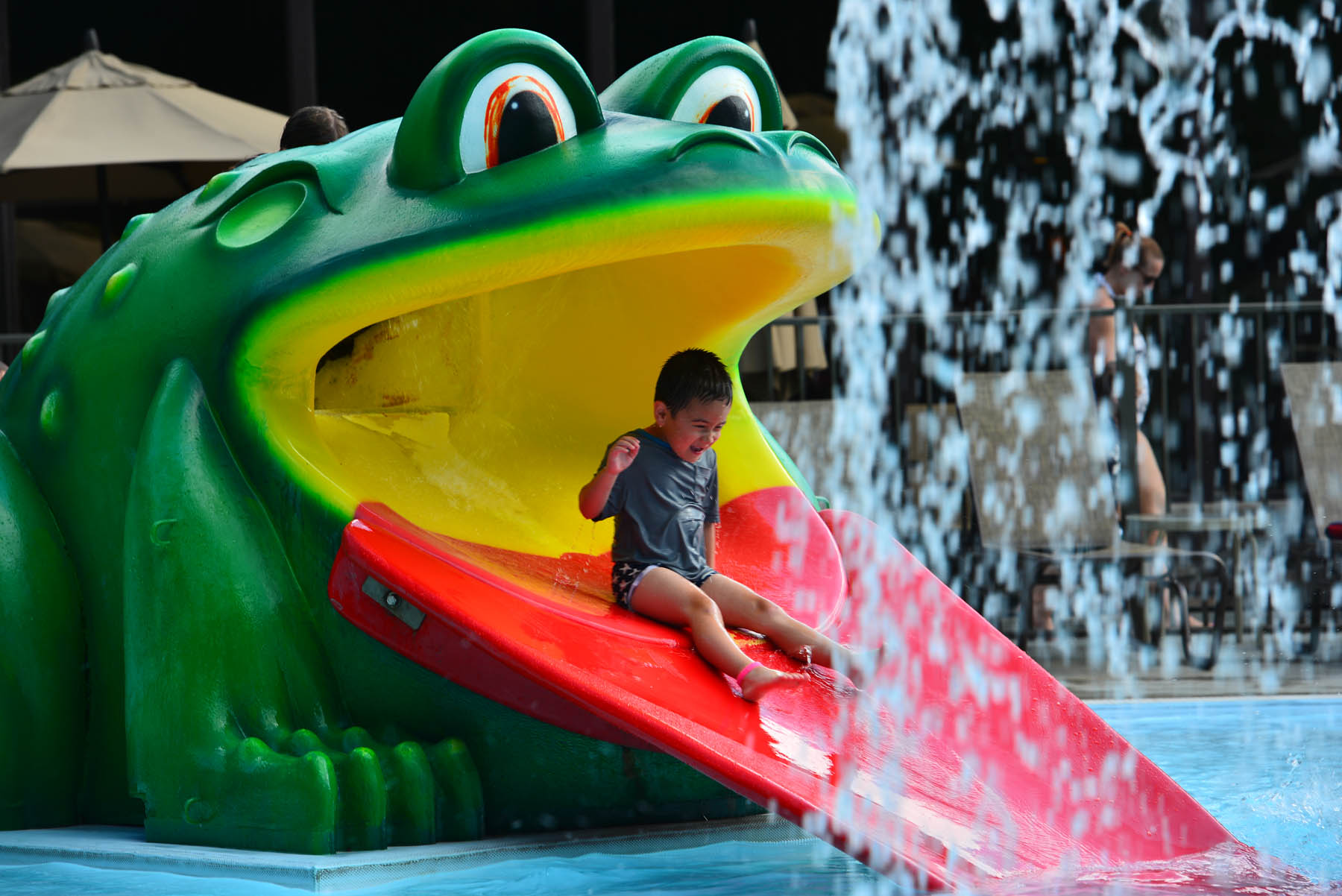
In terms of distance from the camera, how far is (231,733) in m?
2.81

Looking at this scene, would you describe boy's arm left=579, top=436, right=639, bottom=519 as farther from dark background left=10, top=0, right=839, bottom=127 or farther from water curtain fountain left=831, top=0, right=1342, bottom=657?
dark background left=10, top=0, right=839, bottom=127

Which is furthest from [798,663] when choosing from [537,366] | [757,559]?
[537,366]

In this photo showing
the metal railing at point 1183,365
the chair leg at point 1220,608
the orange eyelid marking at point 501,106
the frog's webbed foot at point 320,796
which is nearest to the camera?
the frog's webbed foot at point 320,796

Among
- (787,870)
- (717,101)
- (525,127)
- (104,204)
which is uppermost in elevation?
(104,204)

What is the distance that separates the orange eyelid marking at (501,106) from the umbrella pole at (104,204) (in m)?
4.71

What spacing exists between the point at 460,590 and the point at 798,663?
0.73 m

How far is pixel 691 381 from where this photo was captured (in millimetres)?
3242

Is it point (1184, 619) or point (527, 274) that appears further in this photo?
point (1184, 619)

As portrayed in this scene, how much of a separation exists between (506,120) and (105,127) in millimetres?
4138

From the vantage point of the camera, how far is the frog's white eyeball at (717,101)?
131 inches

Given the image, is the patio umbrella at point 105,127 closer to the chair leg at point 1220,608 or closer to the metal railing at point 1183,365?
the metal railing at point 1183,365

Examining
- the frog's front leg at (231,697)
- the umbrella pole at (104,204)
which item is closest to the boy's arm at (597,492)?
the frog's front leg at (231,697)

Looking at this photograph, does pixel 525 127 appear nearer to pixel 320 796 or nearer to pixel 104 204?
pixel 320 796

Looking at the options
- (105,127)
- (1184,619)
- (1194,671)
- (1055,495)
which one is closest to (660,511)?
(1194,671)
